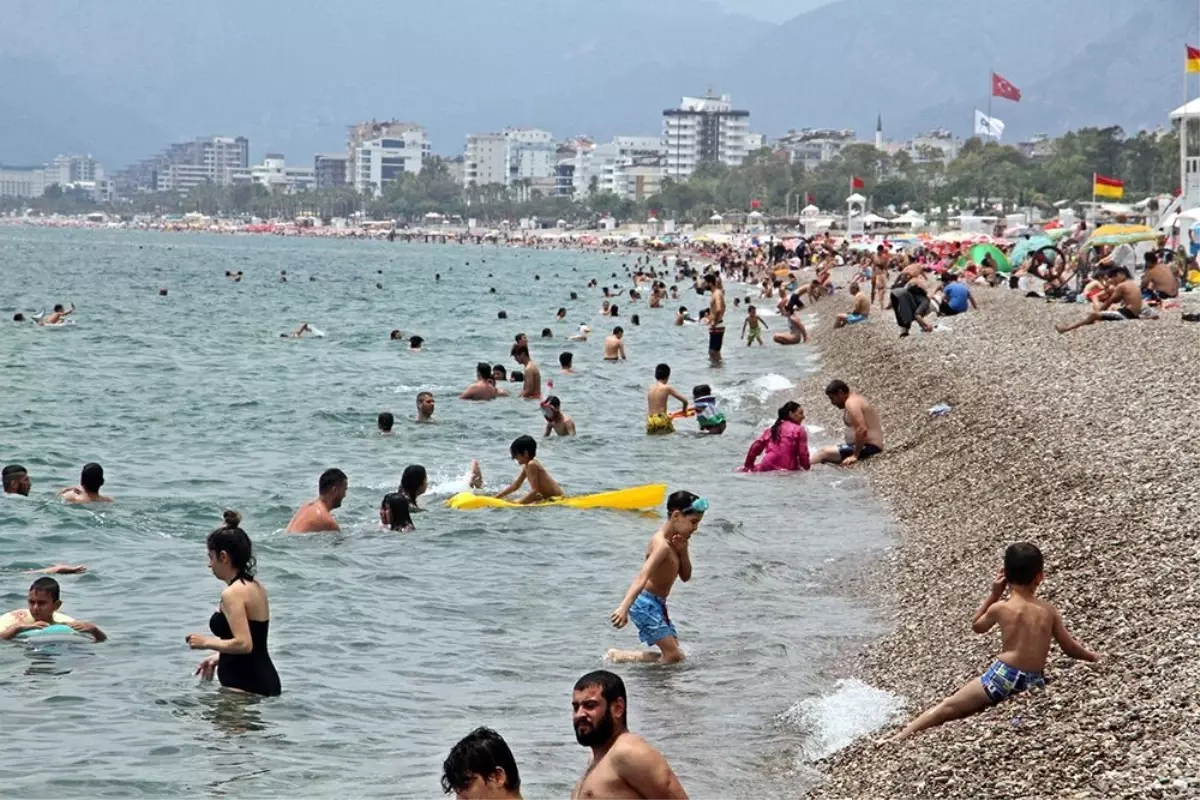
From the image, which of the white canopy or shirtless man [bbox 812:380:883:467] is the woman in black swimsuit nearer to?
shirtless man [bbox 812:380:883:467]

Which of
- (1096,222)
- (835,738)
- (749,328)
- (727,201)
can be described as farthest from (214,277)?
(727,201)

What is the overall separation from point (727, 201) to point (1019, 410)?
169 m

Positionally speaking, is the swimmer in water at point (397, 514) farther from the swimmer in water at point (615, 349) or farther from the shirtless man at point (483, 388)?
the swimmer in water at point (615, 349)

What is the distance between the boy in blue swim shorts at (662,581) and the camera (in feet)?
30.2

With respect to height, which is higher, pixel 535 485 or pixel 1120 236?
pixel 1120 236

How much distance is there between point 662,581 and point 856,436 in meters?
7.62

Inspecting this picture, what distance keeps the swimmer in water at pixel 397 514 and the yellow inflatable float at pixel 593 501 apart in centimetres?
102

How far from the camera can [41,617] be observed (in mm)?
9914

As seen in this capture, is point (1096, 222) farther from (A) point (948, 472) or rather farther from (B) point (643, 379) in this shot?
(A) point (948, 472)

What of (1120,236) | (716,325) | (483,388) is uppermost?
(1120,236)

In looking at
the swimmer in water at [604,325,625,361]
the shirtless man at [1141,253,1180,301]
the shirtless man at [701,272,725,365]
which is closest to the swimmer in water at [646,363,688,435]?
the shirtless man at [1141,253,1180,301]

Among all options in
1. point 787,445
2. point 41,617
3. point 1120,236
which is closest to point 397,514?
point 41,617

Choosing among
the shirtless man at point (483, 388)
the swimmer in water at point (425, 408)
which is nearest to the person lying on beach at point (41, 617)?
the swimmer in water at point (425, 408)

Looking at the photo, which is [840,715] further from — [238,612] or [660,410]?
[660,410]
